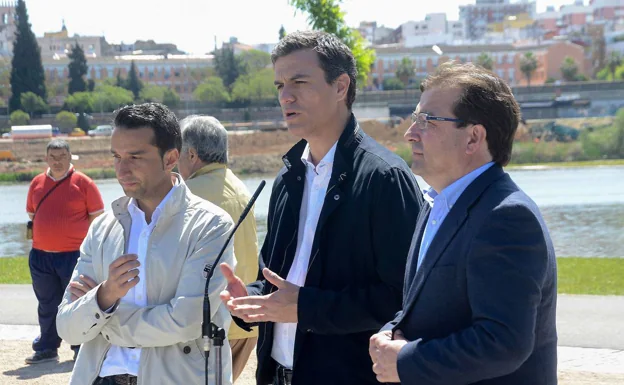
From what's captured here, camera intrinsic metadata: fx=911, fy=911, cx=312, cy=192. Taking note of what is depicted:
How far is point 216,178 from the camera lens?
15.3ft

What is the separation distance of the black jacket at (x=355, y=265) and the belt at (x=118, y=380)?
1.92ft

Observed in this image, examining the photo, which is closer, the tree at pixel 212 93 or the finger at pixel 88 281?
the finger at pixel 88 281

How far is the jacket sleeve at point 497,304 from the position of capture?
7.22 feet

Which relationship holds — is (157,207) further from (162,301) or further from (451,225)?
(451,225)

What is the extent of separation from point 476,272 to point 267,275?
2.68 ft

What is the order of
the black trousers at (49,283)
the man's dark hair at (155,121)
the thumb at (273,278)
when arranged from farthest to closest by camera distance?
the black trousers at (49,283), the man's dark hair at (155,121), the thumb at (273,278)

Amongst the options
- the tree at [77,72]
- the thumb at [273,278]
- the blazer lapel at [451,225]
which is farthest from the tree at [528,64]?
the blazer lapel at [451,225]

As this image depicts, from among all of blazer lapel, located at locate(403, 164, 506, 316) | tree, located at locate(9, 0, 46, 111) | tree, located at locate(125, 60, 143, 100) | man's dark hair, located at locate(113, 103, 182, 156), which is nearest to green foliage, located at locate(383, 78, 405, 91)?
tree, located at locate(125, 60, 143, 100)

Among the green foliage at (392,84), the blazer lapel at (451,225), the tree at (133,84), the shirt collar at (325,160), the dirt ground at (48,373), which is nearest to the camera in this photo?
the blazer lapel at (451,225)

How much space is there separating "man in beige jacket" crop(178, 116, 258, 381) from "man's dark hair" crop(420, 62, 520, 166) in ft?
7.54

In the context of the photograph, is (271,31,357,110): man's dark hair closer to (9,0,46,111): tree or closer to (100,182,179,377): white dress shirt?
(100,182,179,377): white dress shirt

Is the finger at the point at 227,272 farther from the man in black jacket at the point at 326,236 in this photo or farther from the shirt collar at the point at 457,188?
the shirt collar at the point at 457,188

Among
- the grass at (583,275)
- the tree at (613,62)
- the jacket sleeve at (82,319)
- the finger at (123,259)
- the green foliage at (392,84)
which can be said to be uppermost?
the finger at (123,259)

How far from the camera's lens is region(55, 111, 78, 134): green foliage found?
99.2m
